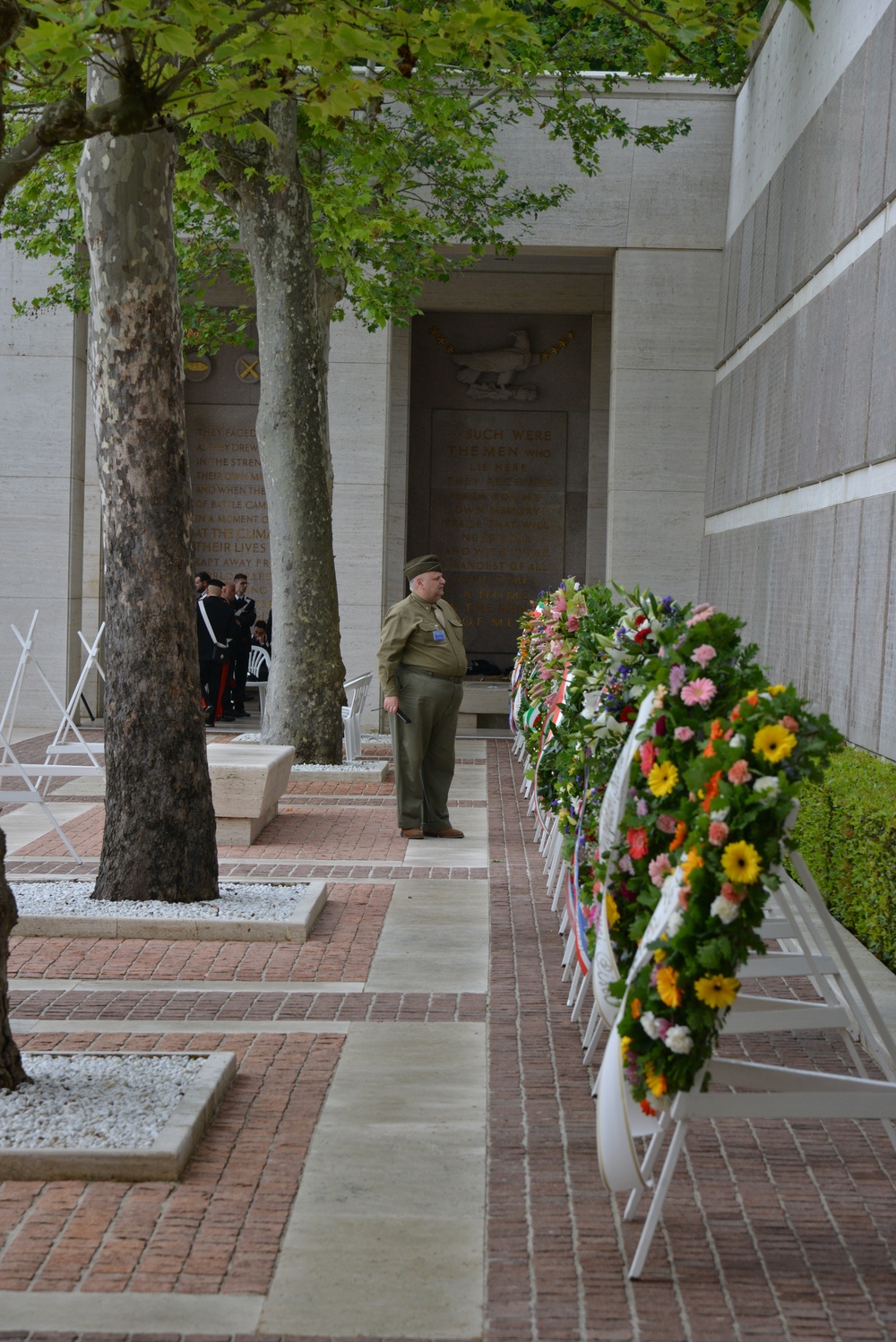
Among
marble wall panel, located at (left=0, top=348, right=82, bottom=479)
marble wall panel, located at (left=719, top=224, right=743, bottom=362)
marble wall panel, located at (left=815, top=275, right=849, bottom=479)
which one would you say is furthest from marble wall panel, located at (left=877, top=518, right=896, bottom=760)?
marble wall panel, located at (left=0, top=348, right=82, bottom=479)

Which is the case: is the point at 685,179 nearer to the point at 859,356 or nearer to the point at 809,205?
the point at 809,205

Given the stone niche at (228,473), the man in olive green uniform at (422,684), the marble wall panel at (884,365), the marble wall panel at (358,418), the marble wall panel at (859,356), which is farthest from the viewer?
the stone niche at (228,473)

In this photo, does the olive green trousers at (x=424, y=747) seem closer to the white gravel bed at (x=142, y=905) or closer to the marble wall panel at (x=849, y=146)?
the white gravel bed at (x=142, y=905)

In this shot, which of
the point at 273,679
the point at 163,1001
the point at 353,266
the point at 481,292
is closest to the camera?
the point at 163,1001

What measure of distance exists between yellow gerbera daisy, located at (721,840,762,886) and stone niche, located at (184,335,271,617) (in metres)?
22.6

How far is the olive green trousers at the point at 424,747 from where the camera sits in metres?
10.5

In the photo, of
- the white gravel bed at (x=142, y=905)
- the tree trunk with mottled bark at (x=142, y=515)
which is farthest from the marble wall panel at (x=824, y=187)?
the white gravel bed at (x=142, y=905)

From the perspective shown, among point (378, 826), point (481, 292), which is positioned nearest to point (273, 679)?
point (378, 826)

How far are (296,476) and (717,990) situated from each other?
11050 mm

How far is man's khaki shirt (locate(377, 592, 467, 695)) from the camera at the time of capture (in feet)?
34.1

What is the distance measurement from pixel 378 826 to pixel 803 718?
7947 millimetres

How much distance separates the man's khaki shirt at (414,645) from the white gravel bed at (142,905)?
249cm

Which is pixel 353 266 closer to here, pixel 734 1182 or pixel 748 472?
pixel 748 472

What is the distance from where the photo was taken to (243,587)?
22891 mm
